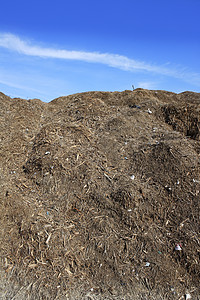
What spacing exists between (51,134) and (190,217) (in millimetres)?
3633

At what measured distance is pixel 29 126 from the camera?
661 centimetres

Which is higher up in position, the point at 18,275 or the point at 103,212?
the point at 103,212

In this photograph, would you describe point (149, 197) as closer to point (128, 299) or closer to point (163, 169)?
point (163, 169)

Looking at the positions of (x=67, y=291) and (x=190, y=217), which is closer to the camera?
(x=67, y=291)

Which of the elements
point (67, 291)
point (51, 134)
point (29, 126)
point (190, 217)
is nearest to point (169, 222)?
point (190, 217)

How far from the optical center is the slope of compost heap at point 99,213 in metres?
3.43

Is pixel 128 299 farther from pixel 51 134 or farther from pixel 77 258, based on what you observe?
pixel 51 134

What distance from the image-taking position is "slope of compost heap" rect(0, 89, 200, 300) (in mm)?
3434

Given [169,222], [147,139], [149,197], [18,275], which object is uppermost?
[147,139]

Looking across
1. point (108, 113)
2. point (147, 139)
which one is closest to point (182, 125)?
point (147, 139)

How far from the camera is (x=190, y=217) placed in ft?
13.5

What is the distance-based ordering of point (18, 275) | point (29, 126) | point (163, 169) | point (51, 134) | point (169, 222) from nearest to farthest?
1. point (18, 275)
2. point (169, 222)
3. point (163, 169)
4. point (51, 134)
5. point (29, 126)

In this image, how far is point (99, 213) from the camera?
163 inches

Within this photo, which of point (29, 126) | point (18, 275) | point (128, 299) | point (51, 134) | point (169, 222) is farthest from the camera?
point (29, 126)
